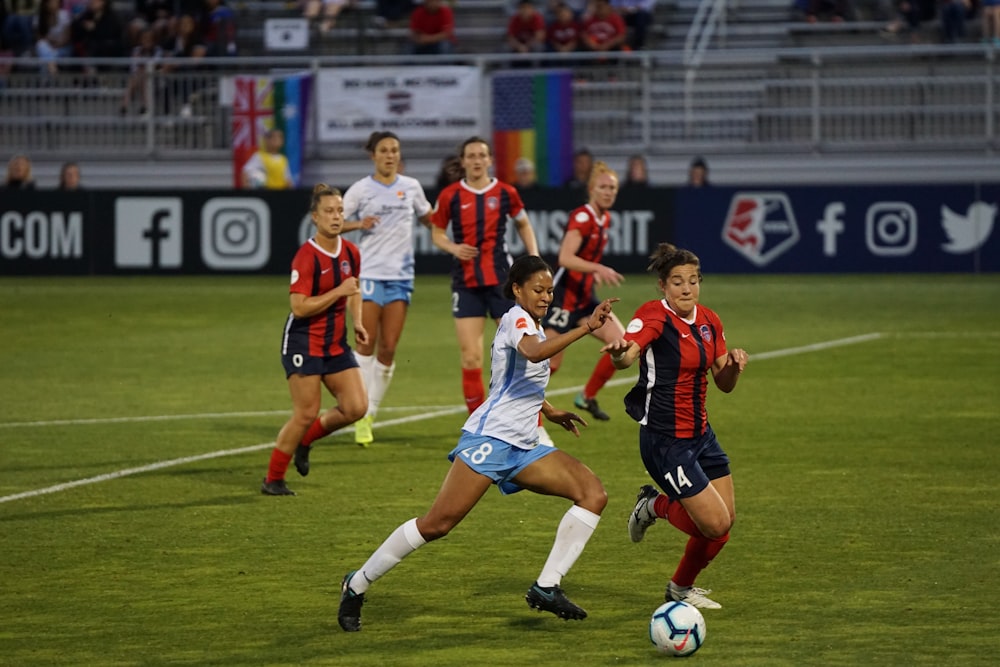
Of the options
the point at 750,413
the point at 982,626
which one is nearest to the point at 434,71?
the point at 750,413

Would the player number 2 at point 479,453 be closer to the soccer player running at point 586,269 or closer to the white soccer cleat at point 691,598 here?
the white soccer cleat at point 691,598

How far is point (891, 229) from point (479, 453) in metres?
19.8

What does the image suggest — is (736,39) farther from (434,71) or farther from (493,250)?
(493,250)

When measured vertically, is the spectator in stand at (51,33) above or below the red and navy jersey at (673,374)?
above

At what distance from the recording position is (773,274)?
1025 inches

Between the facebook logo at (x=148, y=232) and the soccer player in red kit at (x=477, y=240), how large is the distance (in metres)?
14.6

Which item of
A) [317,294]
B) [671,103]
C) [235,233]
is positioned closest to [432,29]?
[671,103]

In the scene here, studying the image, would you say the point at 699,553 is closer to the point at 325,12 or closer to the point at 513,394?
the point at 513,394

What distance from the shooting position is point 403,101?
90.3 ft

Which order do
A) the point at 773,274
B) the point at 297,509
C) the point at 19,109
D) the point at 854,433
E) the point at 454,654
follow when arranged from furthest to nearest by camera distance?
the point at 19,109
the point at 773,274
the point at 854,433
the point at 297,509
the point at 454,654

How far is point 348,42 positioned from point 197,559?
22.7 metres

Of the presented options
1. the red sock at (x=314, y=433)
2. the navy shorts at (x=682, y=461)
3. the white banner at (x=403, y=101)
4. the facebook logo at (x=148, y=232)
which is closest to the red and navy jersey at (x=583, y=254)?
the red sock at (x=314, y=433)

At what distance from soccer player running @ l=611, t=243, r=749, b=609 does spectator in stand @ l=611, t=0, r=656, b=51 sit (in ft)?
71.8

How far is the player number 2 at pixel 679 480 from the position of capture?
702cm
